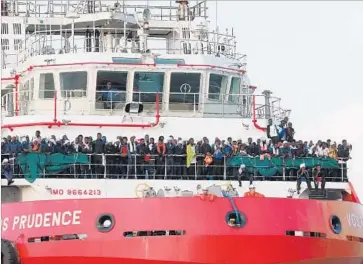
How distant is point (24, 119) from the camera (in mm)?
28766

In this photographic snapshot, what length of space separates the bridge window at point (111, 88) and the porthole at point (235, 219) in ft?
17.9

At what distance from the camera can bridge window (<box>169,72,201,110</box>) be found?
2936 cm

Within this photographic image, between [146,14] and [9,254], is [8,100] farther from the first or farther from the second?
[9,254]

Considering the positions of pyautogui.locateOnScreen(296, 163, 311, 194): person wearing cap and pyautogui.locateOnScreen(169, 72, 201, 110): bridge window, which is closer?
pyautogui.locateOnScreen(296, 163, 311, 194): person wearing cap

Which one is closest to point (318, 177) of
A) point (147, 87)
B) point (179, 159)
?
point (179, 159)

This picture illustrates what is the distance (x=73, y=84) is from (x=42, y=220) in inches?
202

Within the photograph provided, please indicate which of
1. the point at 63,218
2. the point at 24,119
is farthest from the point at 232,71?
the point at 63,218

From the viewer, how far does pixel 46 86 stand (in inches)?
1171

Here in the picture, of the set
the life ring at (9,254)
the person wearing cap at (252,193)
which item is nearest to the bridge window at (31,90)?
the life ring at (9,254)

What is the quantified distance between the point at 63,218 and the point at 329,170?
6.53 m

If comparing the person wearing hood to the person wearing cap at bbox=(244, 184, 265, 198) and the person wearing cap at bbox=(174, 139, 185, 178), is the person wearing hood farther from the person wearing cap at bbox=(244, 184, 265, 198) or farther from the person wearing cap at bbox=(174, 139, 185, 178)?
the person wearing cap at bbox=(244, 184, 265, 198)

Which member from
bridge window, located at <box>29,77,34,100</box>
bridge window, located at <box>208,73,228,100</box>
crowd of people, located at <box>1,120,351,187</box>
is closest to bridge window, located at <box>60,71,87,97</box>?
bridge window, located at <box>29,77,34,100</box>

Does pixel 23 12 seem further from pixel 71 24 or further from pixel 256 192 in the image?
pixel 256 192

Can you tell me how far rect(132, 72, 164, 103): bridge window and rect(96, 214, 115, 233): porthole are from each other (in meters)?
5.00
